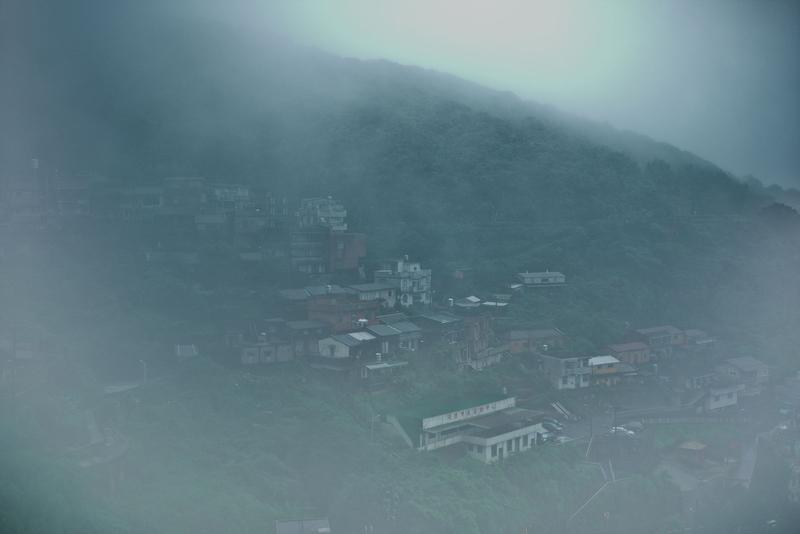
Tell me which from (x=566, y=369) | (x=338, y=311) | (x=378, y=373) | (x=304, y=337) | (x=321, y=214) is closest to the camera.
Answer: (x=378, y=373)

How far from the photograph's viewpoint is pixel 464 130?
13656 millimetres

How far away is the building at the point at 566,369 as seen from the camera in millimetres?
8016

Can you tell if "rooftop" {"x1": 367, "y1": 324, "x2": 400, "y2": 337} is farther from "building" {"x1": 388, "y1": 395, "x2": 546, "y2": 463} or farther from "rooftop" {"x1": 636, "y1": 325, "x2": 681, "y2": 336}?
"rooftop" {"x1": 636, "y1": 325, "x2": 681, "y2": 336}

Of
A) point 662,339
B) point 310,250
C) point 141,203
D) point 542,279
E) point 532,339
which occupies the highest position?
point 141,203

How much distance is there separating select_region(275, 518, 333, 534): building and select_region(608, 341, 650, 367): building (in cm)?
447

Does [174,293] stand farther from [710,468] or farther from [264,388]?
[710,468]

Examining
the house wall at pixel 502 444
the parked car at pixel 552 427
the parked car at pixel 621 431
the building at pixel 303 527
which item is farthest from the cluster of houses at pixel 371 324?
the building at pixel 303 527

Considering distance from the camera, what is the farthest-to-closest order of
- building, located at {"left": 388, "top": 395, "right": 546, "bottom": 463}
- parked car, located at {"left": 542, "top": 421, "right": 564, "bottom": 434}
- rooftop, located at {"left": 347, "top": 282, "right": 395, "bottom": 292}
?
rooftop, located at {"left": 347, "top": 282, "right": 395, "bottom": 292}, parked car, located at {"left": 542, "top": 421, "right": 564, "bottom": 434}, building, located at {"left": 388, "top": 395, "right": 546, "bottom": 463}

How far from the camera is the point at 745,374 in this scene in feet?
28.5

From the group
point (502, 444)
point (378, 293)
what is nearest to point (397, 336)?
point (378, 293)

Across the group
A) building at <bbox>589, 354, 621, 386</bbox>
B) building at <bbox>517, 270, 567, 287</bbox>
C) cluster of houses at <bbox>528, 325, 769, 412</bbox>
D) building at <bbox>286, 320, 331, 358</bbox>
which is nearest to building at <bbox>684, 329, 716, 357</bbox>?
cluster of houses at <bbox>528, 325, 769, 412</bbox>

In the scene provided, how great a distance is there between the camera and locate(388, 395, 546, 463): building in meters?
6.20

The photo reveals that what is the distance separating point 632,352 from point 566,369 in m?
1.08

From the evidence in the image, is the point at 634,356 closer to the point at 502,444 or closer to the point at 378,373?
the point at 502,444
